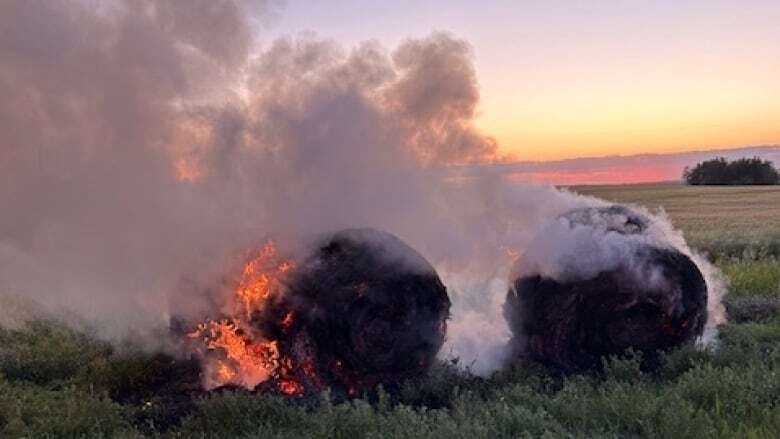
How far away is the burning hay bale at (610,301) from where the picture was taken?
386 inches

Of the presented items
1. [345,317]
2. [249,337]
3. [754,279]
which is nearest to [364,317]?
[345,317]

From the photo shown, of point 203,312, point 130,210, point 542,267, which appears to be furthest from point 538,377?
point 130,210

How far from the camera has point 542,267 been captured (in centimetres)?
1021

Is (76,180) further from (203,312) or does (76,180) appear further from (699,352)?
(699,352)

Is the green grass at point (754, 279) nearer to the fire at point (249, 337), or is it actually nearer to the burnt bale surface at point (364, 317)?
the burnt bale surface at point (364, 317)

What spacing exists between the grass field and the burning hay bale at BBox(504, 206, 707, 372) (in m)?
0.31

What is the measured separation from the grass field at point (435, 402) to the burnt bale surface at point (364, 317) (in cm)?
32

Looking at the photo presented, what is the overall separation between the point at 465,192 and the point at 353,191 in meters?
1.56

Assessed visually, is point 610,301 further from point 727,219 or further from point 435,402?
point 727,219

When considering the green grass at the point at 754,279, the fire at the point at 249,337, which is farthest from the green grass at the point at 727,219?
the fire at the point at 249,337

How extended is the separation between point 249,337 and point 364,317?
1.47 metres

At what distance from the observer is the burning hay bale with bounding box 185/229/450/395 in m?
8.99

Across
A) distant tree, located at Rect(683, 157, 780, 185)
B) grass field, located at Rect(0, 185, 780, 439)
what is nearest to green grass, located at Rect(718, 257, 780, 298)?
grass field, located at Rect(0, 185, 780, 439)

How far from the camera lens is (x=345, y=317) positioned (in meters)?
8.97
